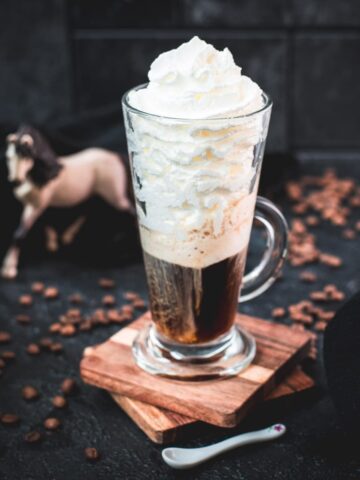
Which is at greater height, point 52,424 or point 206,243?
point 206,243

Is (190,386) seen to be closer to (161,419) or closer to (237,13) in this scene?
(161,419)

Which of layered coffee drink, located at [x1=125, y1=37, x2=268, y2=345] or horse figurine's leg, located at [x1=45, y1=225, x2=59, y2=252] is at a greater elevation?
layered coffee drink, located at [x1=125, y1=37, x2=268, y2=345]

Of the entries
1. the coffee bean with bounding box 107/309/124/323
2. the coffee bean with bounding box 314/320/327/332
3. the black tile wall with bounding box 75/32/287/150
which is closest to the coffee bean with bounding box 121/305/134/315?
the coffee bean with bounding box 107/309/124/323

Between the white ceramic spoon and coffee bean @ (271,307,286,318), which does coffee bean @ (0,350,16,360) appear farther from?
coffee bean @ (271,307,286,318)

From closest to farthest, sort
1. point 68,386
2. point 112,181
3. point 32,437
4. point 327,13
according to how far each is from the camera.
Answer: point 32,437 → point 68,386 → point 112,181 → point 327,13

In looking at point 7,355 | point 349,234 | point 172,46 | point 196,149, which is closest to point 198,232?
point 196,149

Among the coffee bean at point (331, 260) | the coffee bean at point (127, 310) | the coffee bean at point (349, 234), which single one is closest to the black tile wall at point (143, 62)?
the coffee bean at point (349, 234)
